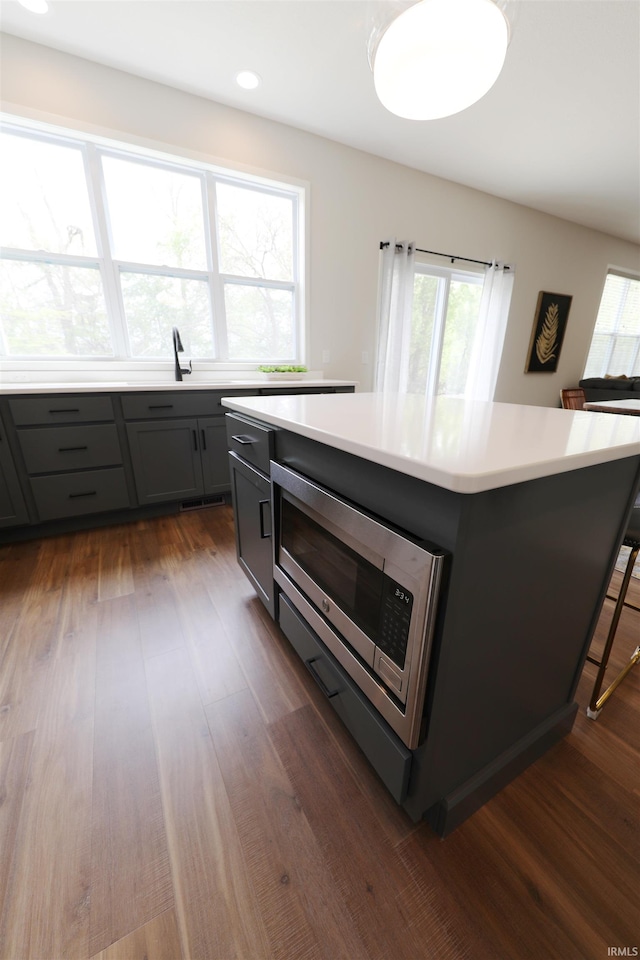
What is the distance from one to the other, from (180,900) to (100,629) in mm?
1021

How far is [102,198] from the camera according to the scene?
7.88 feet

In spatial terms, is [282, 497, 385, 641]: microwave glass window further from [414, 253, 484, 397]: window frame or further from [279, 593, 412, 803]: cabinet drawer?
[414, 253, 484, 397]: window frame

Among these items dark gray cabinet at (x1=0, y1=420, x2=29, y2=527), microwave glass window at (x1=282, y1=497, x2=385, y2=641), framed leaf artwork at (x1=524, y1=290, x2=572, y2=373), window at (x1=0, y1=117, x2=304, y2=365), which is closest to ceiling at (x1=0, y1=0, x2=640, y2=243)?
window at (x1=0, y1=117, x2=304, y2=365)

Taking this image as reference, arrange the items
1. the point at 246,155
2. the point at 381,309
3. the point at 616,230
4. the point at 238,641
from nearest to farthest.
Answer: the point at 238,641
the point at 246,155
the point at 381,309
the point at 616,230

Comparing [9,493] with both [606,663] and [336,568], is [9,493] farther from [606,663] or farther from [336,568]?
[606,663]

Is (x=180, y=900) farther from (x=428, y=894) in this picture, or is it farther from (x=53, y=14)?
(x=53, y=14)

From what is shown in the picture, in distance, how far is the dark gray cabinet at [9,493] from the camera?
1985 millimetres

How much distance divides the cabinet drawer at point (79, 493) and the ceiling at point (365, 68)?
96.1 inches

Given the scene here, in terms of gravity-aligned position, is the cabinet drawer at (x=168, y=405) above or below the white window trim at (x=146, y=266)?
below

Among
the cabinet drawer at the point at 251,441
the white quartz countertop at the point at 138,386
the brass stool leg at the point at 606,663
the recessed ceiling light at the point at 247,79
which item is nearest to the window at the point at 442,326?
the white quartz countertop at the point at 138,386

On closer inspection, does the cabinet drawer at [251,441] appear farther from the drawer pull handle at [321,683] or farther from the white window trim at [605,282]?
the white window trim at [605,282]

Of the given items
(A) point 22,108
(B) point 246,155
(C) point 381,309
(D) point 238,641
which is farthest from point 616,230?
(D) point 238,641

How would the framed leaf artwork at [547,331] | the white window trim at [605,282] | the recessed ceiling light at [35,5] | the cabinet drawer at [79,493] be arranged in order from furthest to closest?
the white window trim at [605,282] → the framed leaf artwork at [547,331] → the cabinet drawer at [79,493] → the recessed ceiling light at [35,5]

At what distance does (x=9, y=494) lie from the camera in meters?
2.03
